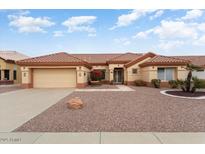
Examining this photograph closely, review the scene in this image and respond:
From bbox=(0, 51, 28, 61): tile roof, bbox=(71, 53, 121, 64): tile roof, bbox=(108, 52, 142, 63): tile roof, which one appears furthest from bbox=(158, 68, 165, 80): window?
bbox=(0, 51, 28, 61): tile roof

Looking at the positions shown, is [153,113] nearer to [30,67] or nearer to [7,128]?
[7,128]

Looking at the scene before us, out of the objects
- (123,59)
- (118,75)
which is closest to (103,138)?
(123,59)

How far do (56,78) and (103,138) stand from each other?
18581mm

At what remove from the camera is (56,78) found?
23.6 m

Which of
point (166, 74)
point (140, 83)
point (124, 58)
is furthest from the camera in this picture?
point (124, 58)

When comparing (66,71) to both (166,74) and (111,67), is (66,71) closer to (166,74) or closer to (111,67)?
(111,67)

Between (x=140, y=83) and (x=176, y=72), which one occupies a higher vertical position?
(x=176, y=72)

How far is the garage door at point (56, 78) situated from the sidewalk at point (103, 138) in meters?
17.4

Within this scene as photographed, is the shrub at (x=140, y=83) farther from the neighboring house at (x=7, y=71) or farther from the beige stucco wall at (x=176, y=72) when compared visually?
the neighboring house at (x=7, y=71)

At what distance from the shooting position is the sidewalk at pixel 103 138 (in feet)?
18.4

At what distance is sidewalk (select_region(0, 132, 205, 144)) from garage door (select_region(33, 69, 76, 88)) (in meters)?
17.4

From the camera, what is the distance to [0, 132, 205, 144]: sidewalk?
559cm
